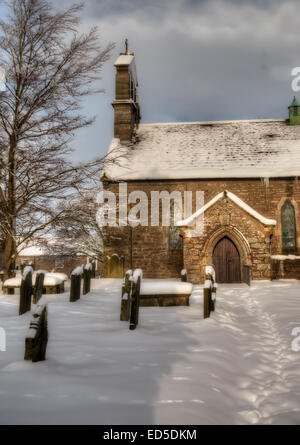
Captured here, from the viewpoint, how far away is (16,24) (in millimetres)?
10852

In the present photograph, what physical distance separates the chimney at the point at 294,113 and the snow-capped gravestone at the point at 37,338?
21937 mm

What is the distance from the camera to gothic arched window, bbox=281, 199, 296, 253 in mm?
18766

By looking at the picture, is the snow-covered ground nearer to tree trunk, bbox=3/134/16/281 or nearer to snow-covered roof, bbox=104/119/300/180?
tree trunk, bbox=3/134/16/281

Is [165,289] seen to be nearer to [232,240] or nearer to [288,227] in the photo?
[232,240]

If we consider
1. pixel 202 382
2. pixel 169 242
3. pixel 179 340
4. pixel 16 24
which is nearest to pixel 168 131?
pixel 169 242

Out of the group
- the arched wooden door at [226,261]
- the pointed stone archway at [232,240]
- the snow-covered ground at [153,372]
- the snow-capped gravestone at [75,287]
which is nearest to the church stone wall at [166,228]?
the arched wooden door at [226,261]

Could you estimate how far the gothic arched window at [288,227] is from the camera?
18766mm

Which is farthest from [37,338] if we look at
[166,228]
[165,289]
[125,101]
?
[125,101]

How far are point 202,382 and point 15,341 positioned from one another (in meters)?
2.98

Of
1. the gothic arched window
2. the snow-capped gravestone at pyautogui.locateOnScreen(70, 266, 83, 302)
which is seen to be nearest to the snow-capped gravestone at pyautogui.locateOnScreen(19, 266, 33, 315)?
the snow-capped gravestone at pyautogui.locateOnScreen(70, 266, 83, 302)

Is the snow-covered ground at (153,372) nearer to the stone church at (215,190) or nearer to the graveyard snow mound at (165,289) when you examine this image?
the graveyard snow mound at (165,289)
